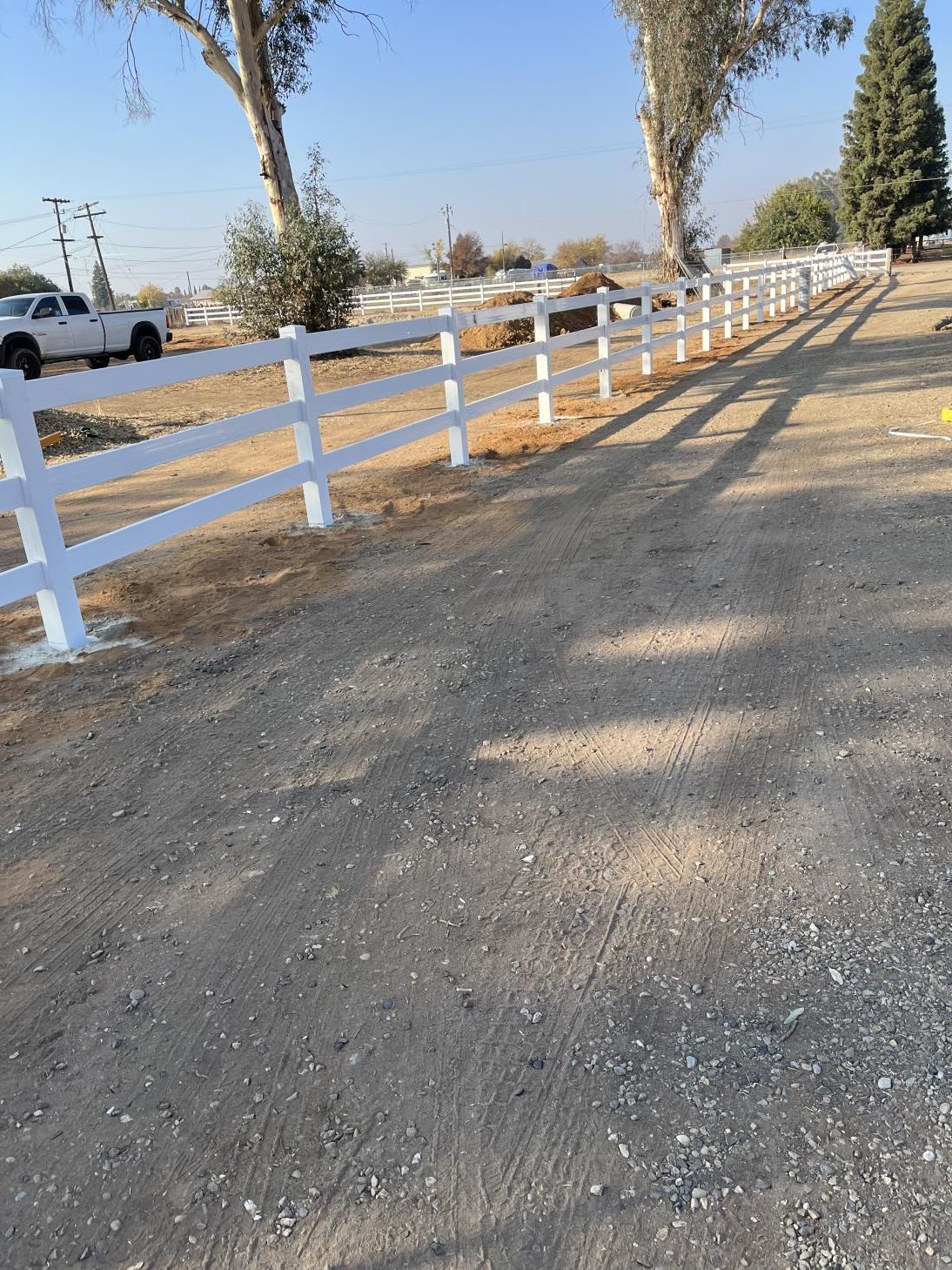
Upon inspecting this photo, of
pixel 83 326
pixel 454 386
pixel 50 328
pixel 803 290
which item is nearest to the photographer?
pixel 454 386

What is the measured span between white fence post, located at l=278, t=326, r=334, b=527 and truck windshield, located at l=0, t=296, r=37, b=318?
56.6 feet

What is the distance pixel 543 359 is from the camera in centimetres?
1106

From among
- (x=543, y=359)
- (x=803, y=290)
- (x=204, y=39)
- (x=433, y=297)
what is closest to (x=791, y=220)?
(x=433, y=297)

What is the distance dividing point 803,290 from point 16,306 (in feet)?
71.5

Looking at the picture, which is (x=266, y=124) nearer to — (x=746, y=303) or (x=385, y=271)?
(x=746, y=303)

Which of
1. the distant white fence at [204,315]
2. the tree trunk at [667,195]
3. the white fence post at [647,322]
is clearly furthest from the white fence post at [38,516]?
the distant white fence at [204,315]

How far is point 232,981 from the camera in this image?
8.44ft

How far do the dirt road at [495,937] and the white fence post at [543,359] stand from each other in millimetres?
6288

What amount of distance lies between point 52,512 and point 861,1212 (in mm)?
4510

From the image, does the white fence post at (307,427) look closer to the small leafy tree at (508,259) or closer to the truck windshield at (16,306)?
the truck windshield at (16,306)

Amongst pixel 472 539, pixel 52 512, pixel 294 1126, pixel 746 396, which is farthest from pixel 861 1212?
pixel 746 396

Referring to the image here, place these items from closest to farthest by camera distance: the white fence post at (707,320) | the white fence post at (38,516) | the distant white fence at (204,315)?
the white fence post at (38,516)
the white fence post at (707,320)
the distant white fence at (204,315)

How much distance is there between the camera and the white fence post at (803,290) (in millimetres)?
28938

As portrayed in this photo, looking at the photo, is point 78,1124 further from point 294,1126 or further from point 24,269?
point 24,269
